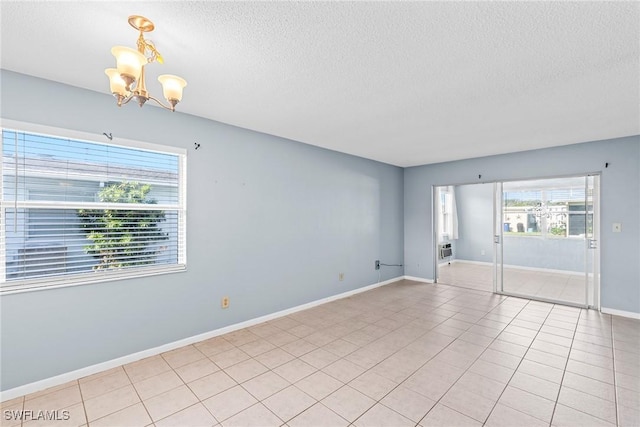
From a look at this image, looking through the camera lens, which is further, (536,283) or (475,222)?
(475,222)

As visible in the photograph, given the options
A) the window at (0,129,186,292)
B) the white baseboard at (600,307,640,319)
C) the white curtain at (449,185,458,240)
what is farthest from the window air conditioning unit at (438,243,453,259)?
the window at (0,129,186,292)

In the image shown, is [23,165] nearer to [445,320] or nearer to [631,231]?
[445,320]

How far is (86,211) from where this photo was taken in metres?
2.55

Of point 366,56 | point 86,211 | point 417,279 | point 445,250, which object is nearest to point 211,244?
point 86,211

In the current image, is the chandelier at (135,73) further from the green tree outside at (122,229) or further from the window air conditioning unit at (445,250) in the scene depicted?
the window air conditioning unit at (445,250)

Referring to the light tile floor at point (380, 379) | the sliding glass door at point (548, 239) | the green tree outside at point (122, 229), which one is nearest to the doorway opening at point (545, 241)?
the sliding glass door at point (548, 239)

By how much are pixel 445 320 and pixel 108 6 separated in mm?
4364

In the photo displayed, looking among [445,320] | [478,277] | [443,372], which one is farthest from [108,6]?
[478,277]

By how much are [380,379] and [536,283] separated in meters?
4.18

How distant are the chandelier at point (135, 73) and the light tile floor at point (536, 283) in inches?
222

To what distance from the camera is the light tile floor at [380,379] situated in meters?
2.01

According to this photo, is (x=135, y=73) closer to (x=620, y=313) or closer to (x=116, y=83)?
(x=116, y=83)

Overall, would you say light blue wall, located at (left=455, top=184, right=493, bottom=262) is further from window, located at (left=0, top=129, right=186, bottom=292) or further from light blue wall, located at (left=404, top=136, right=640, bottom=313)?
window, located at (left=0, top=129, right=186, bottom=292)

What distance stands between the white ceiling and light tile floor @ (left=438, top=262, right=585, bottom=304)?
103 inches
